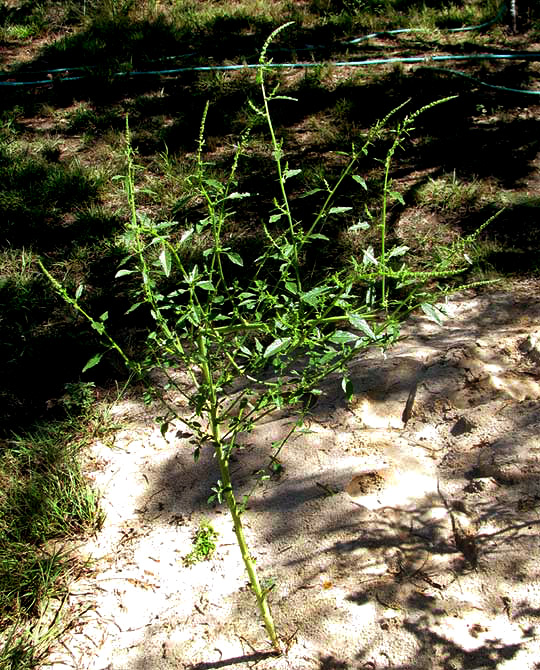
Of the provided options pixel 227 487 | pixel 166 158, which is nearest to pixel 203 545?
pixel 227 487

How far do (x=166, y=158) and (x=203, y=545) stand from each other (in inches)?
60.1

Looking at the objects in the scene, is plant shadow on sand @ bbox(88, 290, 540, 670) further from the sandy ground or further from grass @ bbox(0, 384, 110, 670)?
grass @ bbox(0, 384, 110, 670)

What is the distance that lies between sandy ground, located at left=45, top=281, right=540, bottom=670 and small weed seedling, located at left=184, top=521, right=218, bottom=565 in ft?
0.08

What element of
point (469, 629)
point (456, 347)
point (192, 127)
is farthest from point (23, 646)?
point (192, 127)

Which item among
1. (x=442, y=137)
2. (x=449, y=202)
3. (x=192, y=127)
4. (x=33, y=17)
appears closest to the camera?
(x=449, y=202)

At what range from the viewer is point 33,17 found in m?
7.27

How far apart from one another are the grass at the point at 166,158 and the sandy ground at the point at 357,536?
24cm

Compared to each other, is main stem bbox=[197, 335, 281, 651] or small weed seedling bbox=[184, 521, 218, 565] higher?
main stem bbox=[197, 335, 281, 651]

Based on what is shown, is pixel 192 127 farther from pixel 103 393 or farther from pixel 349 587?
pixel 349 587

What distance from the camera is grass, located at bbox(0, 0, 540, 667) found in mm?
3211

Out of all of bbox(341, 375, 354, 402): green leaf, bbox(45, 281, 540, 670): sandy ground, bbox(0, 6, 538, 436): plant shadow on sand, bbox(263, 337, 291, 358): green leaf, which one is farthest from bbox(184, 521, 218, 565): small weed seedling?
bbox(0, 6, 538, 436): plant shadow on sand

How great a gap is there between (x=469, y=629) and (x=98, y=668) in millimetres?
1151

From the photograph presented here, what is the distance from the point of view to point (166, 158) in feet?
9.80

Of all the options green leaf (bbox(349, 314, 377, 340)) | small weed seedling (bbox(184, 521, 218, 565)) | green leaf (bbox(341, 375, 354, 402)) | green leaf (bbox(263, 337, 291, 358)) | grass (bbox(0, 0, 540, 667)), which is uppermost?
green leaf (bbox(349, 314, 377, 340))
